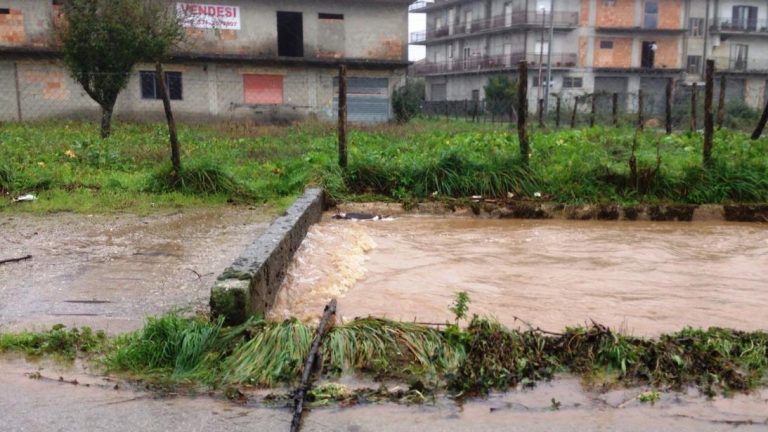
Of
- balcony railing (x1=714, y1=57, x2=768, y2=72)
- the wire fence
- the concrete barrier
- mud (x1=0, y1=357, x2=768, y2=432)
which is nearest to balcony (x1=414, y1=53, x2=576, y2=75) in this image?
the wire fence

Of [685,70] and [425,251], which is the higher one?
[685,70]

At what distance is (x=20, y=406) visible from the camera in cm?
336

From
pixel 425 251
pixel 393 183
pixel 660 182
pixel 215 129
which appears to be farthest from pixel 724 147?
pixel 215 129

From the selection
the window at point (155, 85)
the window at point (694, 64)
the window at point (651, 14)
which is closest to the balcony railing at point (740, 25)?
the window at point (694, 64)

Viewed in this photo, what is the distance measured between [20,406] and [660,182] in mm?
8001

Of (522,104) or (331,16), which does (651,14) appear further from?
(522,104)

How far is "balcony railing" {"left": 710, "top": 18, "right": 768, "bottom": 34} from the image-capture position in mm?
46331

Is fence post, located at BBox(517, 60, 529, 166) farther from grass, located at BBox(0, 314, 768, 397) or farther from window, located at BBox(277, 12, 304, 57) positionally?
window, located at BBox(277, 12, 304, 57)

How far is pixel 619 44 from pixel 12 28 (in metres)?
Result: 34.8

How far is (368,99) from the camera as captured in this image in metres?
29.1

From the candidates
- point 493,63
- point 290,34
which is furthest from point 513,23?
point 290,34

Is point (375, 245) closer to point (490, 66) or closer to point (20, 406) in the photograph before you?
point (20, 406)

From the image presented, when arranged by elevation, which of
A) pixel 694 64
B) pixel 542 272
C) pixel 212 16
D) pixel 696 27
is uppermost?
pixel 696 27

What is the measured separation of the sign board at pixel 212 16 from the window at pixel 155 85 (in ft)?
6.73
